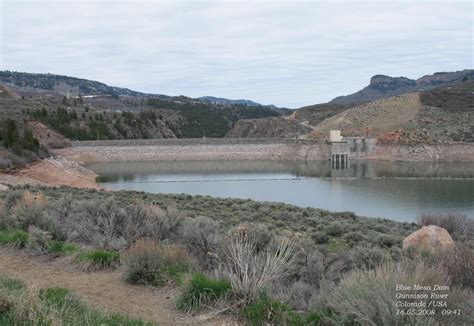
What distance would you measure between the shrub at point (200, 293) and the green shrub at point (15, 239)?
3.24 meters

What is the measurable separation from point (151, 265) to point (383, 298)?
2.75 m

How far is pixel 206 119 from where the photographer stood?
118m

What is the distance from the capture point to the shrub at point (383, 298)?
3.46 m

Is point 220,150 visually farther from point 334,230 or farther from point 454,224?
point 334,230

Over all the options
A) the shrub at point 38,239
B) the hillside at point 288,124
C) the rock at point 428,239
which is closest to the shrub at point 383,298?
the shrub at point 38,239

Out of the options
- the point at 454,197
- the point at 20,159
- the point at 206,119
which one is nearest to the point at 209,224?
the point at 454,197

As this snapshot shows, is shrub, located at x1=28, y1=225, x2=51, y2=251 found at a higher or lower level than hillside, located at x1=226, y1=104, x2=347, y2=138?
lower

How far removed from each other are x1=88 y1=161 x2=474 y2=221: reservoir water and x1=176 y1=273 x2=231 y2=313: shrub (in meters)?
17.4

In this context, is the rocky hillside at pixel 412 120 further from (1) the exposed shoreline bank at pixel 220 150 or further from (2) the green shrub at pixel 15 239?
(2) the green shrub at pixel 15 239

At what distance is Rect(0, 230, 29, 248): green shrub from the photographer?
6.83 meters

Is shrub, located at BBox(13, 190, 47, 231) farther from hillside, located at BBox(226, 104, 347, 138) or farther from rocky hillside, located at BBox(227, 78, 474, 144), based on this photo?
hillside, located at BBox(226, 104, 347, 138)

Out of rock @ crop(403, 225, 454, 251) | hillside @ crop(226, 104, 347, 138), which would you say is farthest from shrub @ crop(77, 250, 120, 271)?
hillside @ crop(226, 104, 347, 138)

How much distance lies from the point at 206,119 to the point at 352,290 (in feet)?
378

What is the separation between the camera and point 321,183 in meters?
38.6
